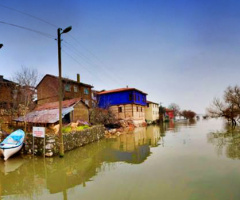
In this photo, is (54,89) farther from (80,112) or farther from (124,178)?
(124,178)

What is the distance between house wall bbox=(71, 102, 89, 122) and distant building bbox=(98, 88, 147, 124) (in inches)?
448

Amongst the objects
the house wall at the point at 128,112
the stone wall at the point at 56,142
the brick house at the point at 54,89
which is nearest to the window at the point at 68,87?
the brick house at the point at 54,89

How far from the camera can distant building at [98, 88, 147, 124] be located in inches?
1346

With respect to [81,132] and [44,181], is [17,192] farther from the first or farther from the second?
[81,132]

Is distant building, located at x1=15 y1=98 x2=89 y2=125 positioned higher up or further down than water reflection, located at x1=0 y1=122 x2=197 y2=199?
higher up

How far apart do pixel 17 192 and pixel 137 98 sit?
32.0 meters

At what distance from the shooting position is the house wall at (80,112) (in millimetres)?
20316

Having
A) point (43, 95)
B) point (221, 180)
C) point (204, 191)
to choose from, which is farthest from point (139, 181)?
point (43, 95)

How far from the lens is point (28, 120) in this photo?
17.9m

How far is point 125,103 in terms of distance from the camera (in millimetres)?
34656

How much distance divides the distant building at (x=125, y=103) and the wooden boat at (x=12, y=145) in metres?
22.2

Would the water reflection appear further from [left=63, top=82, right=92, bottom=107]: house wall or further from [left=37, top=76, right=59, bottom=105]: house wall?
[left=37, top=76, right=59, bottom=105]: house wall

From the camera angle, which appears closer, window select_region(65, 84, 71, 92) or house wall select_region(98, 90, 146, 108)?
window select_region(65, 84, 71, 92)

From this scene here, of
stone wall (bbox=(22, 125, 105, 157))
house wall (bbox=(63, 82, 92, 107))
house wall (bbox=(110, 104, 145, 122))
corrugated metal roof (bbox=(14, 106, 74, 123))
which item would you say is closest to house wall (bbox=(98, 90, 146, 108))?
house wall (bbox=(110, 104, 145, 122))
